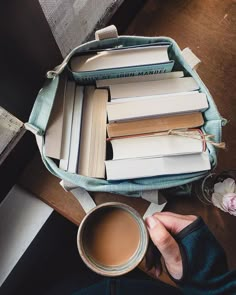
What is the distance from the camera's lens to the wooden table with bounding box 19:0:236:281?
754 millimetres

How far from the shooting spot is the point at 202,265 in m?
0.67

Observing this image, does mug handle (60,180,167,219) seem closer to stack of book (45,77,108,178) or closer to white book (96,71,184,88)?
stack of book (45,77,108,178)

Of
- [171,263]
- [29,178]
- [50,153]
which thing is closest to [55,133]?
[50,153]

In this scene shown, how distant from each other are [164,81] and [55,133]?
0.21m

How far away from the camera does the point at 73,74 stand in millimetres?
696

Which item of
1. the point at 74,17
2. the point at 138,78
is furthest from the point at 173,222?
the point at 74,17

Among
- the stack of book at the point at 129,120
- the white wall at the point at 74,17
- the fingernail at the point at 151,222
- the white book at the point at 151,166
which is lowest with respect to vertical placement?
the fingernail at the point at 151,222

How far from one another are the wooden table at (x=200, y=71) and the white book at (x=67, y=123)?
0.11 m

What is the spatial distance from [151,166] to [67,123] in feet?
0.54

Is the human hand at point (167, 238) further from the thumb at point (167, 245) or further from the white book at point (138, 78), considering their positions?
the white book at point (138, 78)

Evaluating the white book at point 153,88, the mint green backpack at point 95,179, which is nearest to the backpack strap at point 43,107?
the mint green backpack at point 95,179

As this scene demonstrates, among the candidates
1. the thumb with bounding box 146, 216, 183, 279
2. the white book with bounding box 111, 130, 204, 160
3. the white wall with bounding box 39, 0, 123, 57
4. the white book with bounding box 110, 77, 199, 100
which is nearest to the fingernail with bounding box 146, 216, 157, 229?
the thumb with bounding box 146, 216, 183, 279

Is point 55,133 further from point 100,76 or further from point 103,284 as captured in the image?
point 103,284

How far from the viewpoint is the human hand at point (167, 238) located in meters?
0.64
